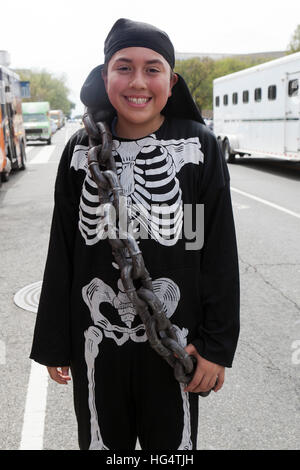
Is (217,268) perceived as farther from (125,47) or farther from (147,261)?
(125,47)

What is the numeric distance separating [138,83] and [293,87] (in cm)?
1280

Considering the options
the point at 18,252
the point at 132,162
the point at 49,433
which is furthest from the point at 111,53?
the point at 18,252

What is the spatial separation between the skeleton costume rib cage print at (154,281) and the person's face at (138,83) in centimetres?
10

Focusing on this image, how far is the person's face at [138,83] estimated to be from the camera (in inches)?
66.8

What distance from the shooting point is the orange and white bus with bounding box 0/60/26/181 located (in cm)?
1248

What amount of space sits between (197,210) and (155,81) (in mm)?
474

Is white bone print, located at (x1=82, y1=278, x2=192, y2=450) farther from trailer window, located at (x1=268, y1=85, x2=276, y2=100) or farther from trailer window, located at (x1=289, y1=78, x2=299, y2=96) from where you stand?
trailer window, located at (x1=268, y1=85, x2=276, y2=100)

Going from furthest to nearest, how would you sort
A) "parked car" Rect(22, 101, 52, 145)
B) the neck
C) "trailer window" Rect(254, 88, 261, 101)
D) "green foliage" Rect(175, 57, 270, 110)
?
"green foliage" Rect(175, 57, 270, 110)
"parked car" Rect(22, 101, 52, 145)
"trailer window" Rect(254, 88, 261, 101)
the neck

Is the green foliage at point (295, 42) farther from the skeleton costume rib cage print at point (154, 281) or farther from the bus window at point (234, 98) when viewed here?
the skeleton costume rib cage print at point (154, 281)

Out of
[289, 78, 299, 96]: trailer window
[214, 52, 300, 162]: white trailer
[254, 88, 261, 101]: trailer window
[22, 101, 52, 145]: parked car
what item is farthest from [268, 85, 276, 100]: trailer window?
[22, 101, 52, 145]: parked car

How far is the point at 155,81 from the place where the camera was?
67.9 inches

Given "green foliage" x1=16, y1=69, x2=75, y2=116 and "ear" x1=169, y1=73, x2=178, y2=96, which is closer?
"ear" x1=169, y1=73, x2=178, y2=96

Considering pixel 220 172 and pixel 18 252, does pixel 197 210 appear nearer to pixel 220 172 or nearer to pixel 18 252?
pixel 220 172

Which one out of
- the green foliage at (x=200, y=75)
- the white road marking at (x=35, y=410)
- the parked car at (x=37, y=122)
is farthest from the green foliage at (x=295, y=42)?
the white road marking at (x=35, y=410)
